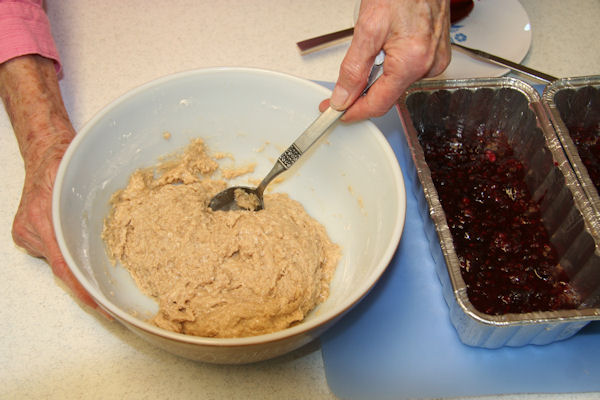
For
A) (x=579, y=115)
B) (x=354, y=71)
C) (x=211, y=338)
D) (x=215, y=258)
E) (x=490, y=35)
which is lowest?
(x=215, y=258)

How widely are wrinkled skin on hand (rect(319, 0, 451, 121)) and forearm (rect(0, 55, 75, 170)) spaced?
34.3 inches

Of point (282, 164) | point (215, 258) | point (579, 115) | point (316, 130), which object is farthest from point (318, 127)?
point (579, 115)

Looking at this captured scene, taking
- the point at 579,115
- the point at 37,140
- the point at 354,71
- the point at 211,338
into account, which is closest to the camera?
the point at 211,338

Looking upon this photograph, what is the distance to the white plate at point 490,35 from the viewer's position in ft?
6.14

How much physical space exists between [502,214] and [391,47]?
2.15ft

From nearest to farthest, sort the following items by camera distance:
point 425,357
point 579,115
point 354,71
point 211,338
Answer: point 211,338
point 354,71
point 425,357
point 579,115

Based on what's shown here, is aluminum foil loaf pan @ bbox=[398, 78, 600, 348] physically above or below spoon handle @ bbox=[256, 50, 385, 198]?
below

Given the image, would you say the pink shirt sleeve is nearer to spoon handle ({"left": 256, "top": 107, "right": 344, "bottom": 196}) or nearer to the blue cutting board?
spoon handle ({"left": 256, "top": 107, "right": 344, "bottom": 196})

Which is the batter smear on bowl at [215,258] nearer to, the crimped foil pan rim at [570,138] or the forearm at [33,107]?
the forearm at [33,107]

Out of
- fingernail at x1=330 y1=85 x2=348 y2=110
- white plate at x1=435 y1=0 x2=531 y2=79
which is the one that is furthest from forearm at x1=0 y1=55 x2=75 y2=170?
white plate at x1=435 y1=0 x2=531 y2=79

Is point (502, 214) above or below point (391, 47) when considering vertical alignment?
below

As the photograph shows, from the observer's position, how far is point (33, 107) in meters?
1.56

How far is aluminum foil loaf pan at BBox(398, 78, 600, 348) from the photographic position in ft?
4.33

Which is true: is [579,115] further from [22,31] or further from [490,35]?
[22,31]
